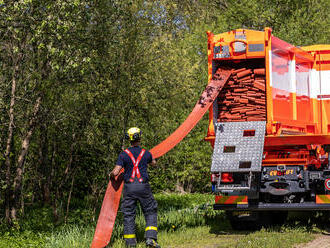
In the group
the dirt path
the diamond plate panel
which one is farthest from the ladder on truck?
the dirt path

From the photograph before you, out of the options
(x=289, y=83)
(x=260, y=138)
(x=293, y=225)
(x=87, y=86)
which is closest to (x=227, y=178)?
(x=260, y=138)

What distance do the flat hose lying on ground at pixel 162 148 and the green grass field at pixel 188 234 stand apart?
0.23 meters

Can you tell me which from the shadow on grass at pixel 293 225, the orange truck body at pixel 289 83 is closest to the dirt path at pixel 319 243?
the shadow on grass at pixel 293 225

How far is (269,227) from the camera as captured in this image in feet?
35.2

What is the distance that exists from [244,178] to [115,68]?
161 inches

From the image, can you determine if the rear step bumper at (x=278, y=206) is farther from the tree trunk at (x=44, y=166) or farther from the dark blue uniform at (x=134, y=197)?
the tree trunk at (x=44, y=166)

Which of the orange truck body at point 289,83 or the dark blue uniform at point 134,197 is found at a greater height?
the orange truck body at point 289,83

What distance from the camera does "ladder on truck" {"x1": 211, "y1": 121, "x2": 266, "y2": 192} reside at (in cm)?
949

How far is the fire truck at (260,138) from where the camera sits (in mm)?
9750

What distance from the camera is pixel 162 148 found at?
9750 mm

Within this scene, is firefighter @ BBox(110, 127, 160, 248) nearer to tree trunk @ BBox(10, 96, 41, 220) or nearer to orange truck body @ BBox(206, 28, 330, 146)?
orange truck body @ BBox(206, 28, 330, 146)

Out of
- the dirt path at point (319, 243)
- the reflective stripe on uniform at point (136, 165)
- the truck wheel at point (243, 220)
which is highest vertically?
the reflective stripe on uniform at point (136, 165)

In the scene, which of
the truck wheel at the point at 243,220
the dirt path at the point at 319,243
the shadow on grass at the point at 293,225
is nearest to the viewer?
the dirt path at the point at 319,243

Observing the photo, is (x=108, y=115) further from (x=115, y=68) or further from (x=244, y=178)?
(x=244, y=178)
